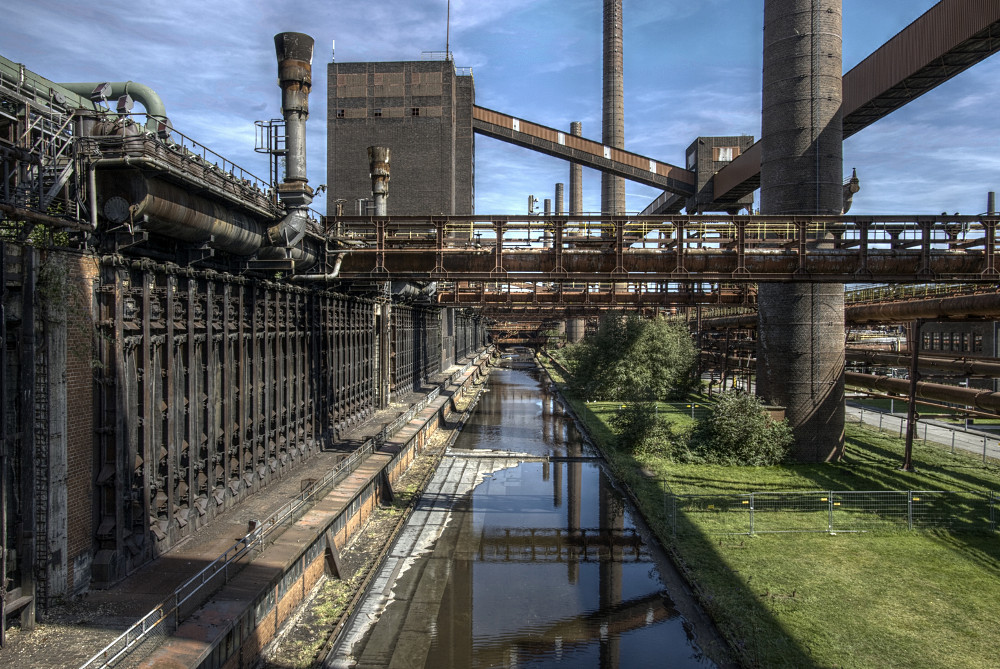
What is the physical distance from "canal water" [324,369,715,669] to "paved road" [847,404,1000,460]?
45.7 feet

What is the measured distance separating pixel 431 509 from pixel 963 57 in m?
22.0

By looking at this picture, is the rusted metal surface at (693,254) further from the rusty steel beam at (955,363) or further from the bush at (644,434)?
the bush at (644,434)

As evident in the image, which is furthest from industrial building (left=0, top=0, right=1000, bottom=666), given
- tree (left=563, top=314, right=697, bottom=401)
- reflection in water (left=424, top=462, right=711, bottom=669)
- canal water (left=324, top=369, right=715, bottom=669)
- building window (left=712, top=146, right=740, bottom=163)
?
building window (left=712, top=146, right=740, bottom=163)

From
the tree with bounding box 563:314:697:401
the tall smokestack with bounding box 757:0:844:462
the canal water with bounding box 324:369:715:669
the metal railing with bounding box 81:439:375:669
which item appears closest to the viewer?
the metal railing with bounding box 81:439:375:669

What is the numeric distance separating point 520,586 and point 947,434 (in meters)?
22.9

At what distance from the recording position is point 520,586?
477 inches

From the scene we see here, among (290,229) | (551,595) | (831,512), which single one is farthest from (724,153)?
(551,595)

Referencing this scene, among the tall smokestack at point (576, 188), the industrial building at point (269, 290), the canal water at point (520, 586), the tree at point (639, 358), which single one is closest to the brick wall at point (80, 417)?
the industrial building at point (269, 290)

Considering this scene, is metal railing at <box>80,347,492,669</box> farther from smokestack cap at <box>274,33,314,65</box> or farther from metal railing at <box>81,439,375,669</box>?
smokestack cap at <box>274,33,314,65</box>

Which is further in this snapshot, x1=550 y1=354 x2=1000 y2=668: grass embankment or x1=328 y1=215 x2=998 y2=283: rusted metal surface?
x1=328 y1=215 x2=998 y2=283: rusted metal surface

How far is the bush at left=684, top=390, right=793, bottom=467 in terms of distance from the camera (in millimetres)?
20172

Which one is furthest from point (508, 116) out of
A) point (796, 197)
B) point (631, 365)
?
point (796, 197)

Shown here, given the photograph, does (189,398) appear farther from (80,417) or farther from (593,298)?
(593,298)

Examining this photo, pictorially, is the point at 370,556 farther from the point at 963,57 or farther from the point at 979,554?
the point at 963,57
